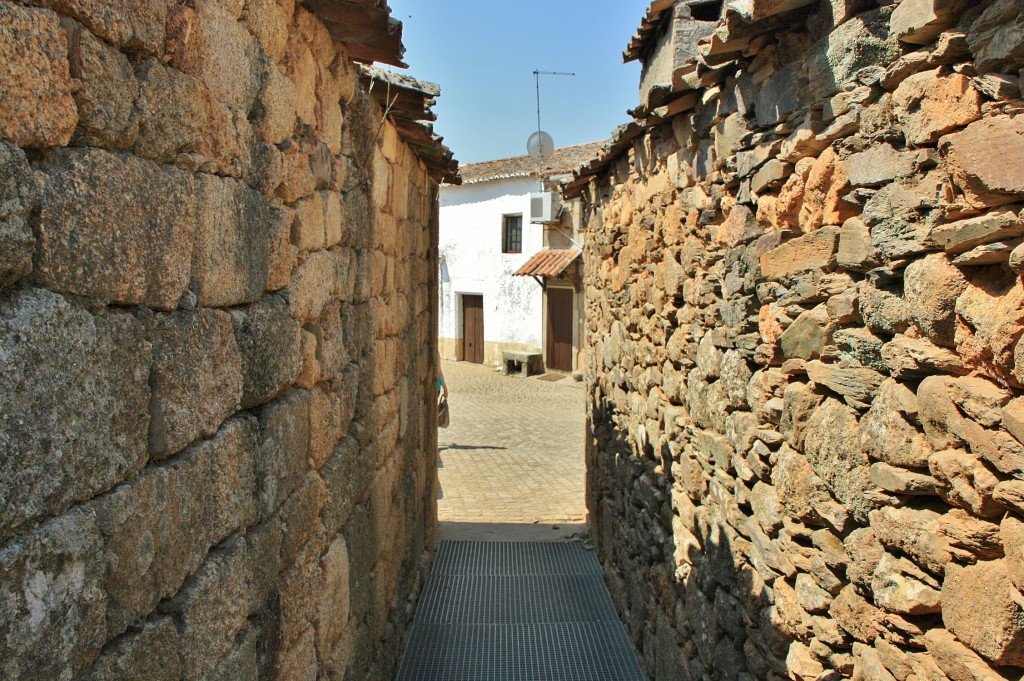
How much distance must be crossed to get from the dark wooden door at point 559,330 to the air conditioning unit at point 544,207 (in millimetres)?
1530

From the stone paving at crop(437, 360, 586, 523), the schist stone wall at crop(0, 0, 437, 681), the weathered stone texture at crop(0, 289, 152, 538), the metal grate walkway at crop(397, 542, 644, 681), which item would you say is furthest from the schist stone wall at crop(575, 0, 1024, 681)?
the stone paving at crop(437, 360, 586, 523)

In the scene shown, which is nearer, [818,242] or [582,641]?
[818,242]

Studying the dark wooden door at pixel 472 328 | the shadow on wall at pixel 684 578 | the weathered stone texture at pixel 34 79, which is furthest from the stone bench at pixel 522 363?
the weathered stone texture at pixel 34 79

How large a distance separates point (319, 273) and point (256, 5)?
2.72 feet

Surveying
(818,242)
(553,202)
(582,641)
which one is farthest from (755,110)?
(553,202)

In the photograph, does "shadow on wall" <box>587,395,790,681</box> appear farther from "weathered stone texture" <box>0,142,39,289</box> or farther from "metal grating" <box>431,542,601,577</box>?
"weathered stone texture" <box>0,142,39,289</box>

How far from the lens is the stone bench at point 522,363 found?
674 inches

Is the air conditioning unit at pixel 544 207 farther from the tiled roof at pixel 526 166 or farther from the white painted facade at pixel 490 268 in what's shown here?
the white painted facade at pixel 490 268

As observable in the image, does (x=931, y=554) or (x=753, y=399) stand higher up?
(x=753, y=399)

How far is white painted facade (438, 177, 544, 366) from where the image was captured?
58.9ft

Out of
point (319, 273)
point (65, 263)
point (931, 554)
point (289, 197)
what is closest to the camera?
point (65, 263)

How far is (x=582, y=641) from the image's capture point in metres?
4.59

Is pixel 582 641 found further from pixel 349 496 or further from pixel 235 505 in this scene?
pixel 235 505

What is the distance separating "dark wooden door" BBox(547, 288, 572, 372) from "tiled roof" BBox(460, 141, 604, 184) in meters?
2.57
